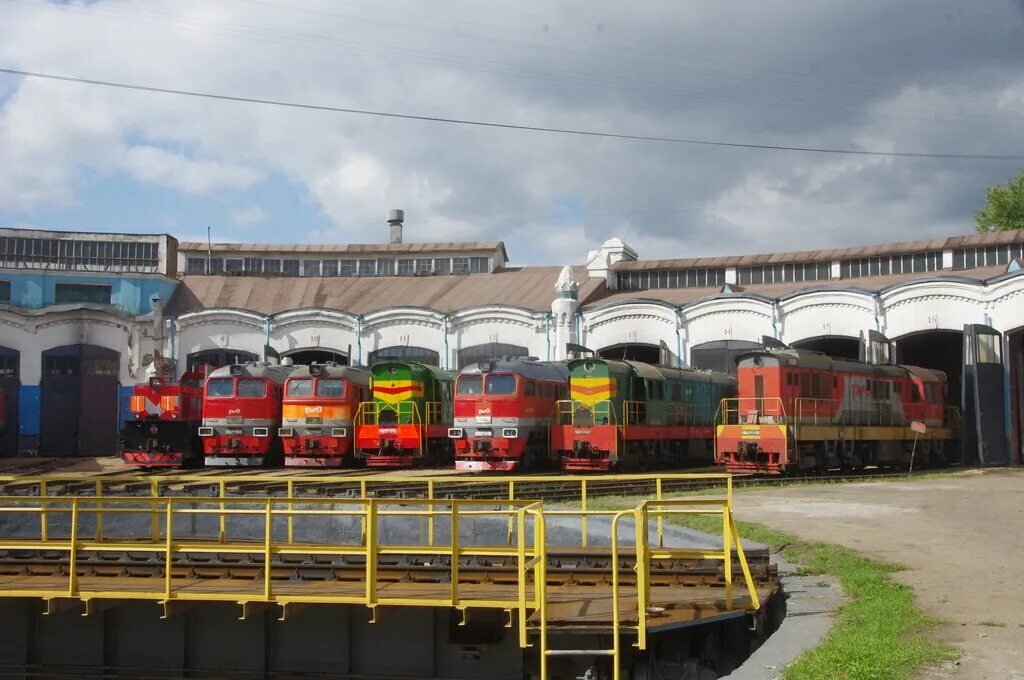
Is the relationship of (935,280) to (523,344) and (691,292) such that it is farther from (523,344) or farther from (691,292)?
(523,344)

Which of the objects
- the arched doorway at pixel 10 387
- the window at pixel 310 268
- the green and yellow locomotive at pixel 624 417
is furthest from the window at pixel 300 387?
the window at pixel 310 268

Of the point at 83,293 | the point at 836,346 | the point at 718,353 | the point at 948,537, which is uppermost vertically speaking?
the point at 83,293

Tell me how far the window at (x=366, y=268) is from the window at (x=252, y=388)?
2114cm

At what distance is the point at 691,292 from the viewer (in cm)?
4506

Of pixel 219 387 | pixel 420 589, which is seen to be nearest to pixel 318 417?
pixel 219 387

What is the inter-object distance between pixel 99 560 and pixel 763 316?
29787 mm

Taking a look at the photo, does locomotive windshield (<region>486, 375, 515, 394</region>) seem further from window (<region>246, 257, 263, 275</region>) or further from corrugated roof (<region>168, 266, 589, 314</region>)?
window (<region>246, 257, 263, 275</region>)

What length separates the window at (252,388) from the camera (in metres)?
30.4

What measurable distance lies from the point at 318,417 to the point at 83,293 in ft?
64.4

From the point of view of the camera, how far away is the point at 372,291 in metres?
48.2

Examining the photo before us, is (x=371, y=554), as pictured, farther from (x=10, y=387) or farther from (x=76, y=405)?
(x=10, y=387)

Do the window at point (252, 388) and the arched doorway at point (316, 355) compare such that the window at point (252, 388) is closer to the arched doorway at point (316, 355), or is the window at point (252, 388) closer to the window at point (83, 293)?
the arched doorway at point (316, 355)

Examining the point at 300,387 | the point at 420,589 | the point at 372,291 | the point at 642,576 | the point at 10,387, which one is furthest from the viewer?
the point at 372,291

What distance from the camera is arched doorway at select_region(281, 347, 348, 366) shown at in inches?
1699
